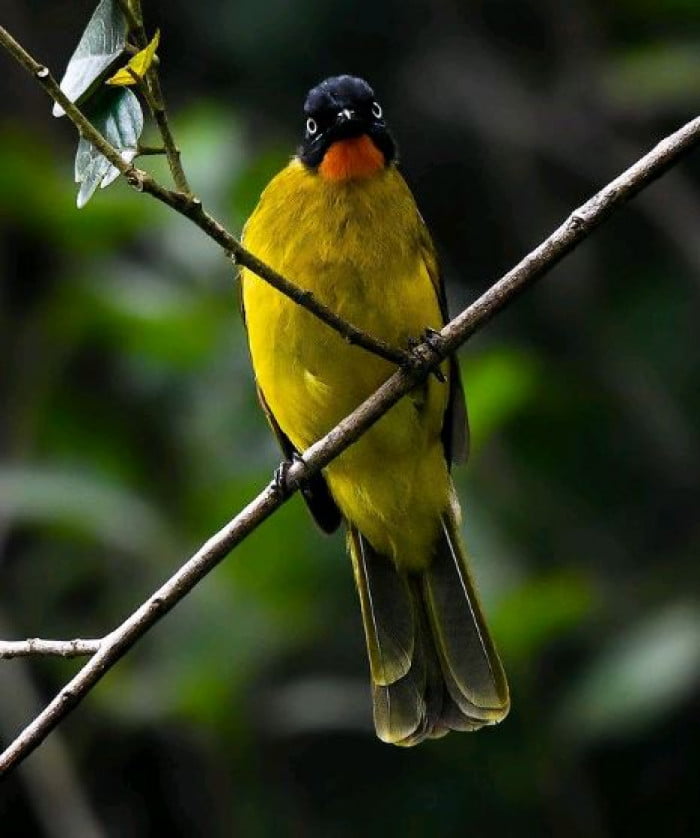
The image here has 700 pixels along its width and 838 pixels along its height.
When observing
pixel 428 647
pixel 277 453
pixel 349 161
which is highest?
pixel 349 161

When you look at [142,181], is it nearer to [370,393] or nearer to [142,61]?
[142,61]

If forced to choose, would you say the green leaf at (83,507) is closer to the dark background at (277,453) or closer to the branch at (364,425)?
the dark background at (277,453)

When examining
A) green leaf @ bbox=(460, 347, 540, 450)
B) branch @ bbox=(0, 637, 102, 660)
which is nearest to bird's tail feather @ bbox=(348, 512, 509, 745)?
green leaf @ bbox=(460, 347, 540, 450)

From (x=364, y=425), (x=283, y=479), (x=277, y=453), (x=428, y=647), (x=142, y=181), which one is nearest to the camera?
(x=142, y=181)

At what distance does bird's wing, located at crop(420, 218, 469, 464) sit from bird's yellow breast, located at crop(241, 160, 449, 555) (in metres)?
0.07

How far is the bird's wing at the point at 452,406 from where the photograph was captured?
4473 millimetres

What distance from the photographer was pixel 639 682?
4.77m

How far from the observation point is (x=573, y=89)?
6.91 metres

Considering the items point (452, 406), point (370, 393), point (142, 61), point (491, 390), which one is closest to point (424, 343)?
point (370, 393)

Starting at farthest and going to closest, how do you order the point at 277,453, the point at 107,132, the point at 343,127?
the point at 277,453, the point at 343,127, the point at 107,132

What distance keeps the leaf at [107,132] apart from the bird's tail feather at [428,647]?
1.84 metres

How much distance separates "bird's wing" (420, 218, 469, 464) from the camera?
447cm

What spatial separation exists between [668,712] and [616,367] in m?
1.74

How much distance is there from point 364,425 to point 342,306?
0.62 metres
